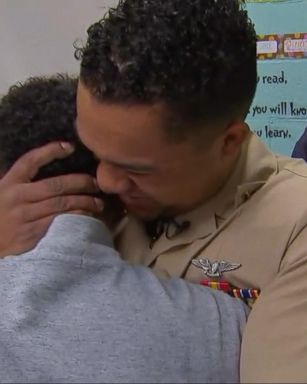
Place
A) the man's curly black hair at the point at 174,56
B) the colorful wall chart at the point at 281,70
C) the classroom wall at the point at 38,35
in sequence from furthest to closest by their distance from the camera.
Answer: the classroom wall at the point at 38,35, the colorful wall chart at the point at 281,70, the man's curly black hair at the point at 174,56

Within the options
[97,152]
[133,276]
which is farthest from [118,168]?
[133,276]

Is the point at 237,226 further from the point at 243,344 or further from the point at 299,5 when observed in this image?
the point at 299,5

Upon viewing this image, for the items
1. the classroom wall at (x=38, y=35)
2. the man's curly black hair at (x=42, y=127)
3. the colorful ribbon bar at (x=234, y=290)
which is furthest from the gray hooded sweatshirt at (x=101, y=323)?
the classroom wall at (x=38, y=35)

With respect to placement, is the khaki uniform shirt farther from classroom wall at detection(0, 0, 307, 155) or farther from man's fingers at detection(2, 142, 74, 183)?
classroom wall at detection(0, 0, 307, 155)

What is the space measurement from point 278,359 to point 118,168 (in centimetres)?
30

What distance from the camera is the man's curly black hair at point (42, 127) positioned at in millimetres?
932

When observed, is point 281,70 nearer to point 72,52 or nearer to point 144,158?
point 72,52

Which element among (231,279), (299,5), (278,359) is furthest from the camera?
(299,5)

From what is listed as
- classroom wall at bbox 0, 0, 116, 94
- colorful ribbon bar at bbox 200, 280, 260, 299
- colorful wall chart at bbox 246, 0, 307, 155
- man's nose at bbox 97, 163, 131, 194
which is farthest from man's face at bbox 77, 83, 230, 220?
classroom wall at bbox 0, 0, 116, 94

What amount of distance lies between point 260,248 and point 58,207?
0.27m

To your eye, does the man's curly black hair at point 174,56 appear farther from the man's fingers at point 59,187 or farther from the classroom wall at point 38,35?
the classroom wall at point 38,35

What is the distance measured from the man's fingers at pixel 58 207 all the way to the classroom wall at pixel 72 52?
112 centimetres

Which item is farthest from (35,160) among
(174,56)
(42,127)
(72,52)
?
(72,52)

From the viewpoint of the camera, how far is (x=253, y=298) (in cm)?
87
